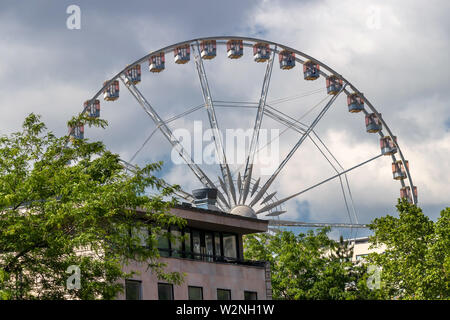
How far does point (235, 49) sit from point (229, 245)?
88.3 ft

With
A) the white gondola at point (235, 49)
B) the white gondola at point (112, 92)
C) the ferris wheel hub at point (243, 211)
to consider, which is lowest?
the ferris wheel hub at point (243, 211)

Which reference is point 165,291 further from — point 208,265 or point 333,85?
point 333,85

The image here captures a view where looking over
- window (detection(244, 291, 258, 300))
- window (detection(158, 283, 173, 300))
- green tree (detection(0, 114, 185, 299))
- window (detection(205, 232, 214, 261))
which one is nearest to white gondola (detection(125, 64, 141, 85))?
window (detection(205, 232, 214, 261))

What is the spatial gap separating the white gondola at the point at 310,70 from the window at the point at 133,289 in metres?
36.6

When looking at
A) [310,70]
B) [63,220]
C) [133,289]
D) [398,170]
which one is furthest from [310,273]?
[63,220]

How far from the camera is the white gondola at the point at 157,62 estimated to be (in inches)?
2667

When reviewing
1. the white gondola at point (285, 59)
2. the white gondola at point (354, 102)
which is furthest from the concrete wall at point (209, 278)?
the white gondola at point (354, 102)

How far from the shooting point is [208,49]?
6812 cm

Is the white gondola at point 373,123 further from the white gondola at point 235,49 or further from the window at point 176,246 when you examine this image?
the window at point 176,246

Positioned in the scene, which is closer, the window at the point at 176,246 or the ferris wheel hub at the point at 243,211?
the window at the point at 176,246

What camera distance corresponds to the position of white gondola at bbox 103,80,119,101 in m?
66.6

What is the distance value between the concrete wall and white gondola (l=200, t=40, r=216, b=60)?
2543 cm

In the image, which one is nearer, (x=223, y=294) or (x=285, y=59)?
(x=223, y=294)
